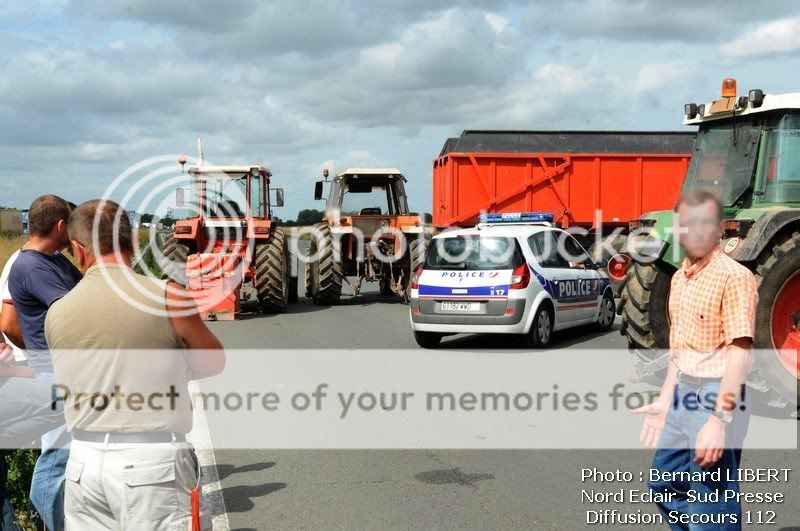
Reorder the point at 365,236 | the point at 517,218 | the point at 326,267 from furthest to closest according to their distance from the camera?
the point at 365,236 < the point at 326,267 < the point at 517,218

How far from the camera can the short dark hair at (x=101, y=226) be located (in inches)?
127

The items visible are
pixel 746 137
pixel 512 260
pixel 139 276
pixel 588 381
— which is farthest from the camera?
pixel 512 260

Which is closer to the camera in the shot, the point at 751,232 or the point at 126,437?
the point at 126,437

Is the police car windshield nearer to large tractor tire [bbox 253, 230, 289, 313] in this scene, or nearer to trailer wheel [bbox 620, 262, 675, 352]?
trailer wheel [bbox 620, 262, 675, 352]

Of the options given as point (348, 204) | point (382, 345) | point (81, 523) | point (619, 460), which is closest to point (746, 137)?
point (619, 460)

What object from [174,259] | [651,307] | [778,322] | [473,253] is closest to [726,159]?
[651,307]

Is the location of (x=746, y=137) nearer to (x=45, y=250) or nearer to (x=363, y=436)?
(x=363, y=436)

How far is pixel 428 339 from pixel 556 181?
9029 millimetres

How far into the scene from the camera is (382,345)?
1197cm

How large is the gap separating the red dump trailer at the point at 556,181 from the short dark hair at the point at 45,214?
591 inches

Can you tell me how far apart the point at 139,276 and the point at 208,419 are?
15.5 ft

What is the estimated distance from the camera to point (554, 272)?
38.0 feet

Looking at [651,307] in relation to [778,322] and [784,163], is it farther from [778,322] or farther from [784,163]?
[784,163]

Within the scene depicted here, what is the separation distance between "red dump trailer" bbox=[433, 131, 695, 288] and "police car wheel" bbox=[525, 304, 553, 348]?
8.07 m
